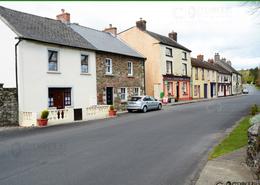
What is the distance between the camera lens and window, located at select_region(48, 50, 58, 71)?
64.5 feet

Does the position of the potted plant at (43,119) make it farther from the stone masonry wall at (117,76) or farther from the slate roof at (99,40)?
the slate roof at (99,40)

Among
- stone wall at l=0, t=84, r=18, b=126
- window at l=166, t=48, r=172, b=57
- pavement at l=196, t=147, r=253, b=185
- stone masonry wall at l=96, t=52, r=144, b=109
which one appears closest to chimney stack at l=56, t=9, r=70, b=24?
stone masonry wall at l=96, t=52, r=144, b=109

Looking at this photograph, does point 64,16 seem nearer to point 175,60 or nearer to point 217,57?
point 175,60

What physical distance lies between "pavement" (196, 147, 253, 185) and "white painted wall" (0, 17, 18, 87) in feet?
47.5

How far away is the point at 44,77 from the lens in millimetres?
18922

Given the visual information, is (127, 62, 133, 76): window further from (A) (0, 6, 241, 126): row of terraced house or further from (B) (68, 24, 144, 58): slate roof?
(B) (68, 24, 144, 58): slate roof

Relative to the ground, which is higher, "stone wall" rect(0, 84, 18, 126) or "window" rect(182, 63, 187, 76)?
"window" rect(182, 63, 187, 76)

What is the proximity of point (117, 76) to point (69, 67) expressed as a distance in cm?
626

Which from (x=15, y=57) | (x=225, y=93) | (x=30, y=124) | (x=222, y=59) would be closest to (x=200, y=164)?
(x=30, y=124)

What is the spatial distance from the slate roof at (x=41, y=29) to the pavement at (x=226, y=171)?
47.8 feet

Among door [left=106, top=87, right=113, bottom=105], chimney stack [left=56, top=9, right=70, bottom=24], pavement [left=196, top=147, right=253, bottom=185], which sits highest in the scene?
chimney stack [left=56, top=9, right=70, bottom=24]

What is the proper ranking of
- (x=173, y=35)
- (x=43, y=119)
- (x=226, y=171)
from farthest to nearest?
1. (x=173, y=35)
2. (x=43, y=119)
3. (x=226, y=171)

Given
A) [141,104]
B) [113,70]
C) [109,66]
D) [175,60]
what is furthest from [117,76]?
[175,60]

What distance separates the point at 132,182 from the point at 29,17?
19093 mm
